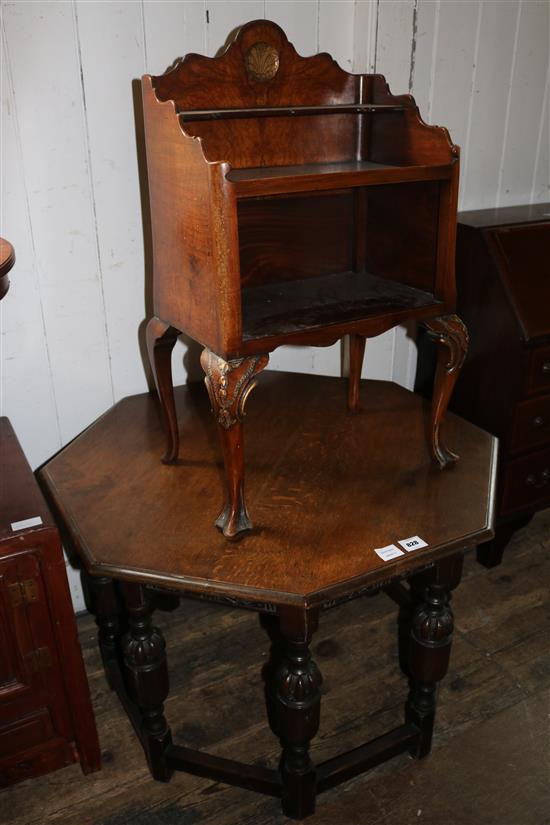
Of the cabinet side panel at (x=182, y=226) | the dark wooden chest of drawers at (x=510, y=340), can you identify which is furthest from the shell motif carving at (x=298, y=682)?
the dark wooden chest of drawers at (x=510, y=340)

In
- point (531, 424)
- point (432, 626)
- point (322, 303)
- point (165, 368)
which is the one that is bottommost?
point (432, 626)

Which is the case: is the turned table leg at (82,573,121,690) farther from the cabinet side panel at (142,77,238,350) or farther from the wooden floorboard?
the cabinet side panel at (142,77,238,350)

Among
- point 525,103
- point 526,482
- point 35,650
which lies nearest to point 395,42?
point 525,103

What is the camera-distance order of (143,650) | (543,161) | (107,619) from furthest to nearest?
1. (543,161)
2. (107,619)
3. (143,650)

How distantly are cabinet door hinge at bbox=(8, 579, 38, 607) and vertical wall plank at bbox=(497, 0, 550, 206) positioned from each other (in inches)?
76.7

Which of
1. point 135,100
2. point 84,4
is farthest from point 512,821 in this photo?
point 84,4

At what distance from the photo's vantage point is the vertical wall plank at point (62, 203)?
1592mm

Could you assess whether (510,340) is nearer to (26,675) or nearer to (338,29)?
(338,29)

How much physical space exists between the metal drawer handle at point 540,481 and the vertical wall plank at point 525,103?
943 millimetres

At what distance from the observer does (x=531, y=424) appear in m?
2.16

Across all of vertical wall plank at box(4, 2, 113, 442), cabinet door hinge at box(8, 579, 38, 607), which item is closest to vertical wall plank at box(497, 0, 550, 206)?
vertical wall plank at box(4, 2, 113, 442)

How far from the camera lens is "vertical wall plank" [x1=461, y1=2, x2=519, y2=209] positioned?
7.05 feet

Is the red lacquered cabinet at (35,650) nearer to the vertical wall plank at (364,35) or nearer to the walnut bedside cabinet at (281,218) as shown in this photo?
the walnut bedside cabinet at (281,218)

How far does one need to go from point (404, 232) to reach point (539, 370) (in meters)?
0.73
